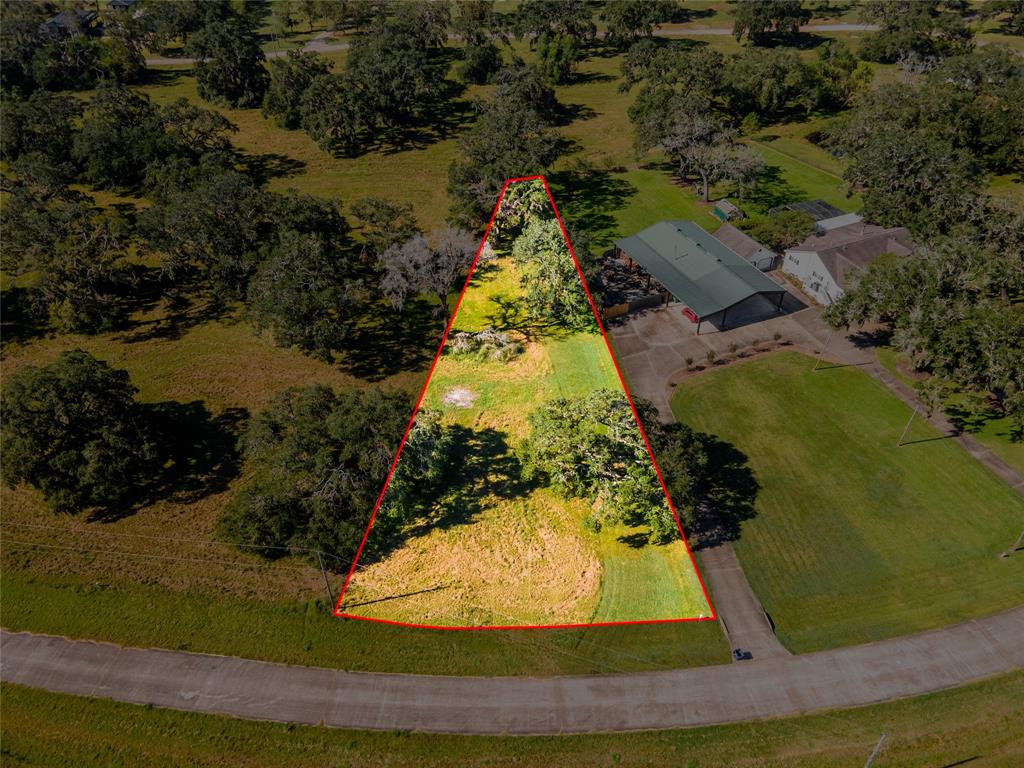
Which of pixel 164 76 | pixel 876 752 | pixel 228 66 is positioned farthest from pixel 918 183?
pixel 164 76

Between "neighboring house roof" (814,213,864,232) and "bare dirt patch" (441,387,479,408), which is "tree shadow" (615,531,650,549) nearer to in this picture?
"bare dirt patch" (441,387,479,408)

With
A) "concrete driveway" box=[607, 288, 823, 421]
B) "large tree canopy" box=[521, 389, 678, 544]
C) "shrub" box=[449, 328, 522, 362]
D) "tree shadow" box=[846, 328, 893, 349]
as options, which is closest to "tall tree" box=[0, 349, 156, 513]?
"shrub" box=[449, 328, 522, 362]

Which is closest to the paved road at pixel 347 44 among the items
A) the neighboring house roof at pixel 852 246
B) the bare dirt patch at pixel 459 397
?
the neighboring house roof at pixel 852 246

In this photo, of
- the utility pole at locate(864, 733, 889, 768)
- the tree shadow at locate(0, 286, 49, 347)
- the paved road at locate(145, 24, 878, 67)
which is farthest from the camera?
the paved road at locate(145, 24, 878, 67)

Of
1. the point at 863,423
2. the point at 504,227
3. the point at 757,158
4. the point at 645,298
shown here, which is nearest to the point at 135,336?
the point at 504,227

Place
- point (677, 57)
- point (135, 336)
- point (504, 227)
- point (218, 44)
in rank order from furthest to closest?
point (218, 44) → point (677, 57) → point (504, 227) → point (135, 336)

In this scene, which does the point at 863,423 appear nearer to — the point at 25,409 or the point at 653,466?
the point at 653,466
